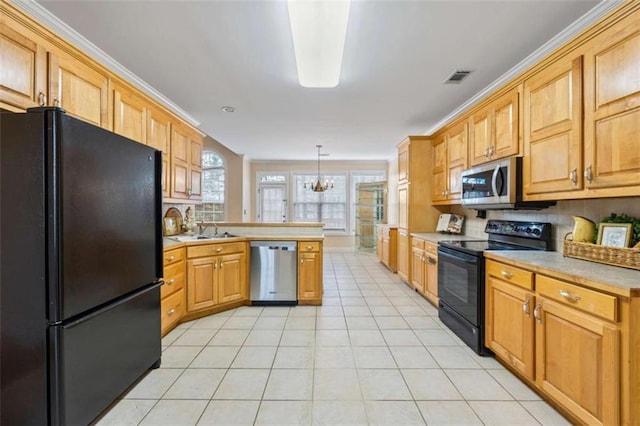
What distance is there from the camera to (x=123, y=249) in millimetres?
1822

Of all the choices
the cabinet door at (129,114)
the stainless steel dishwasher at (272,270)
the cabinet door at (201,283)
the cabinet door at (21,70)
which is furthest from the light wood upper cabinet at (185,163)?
the cabinet door at (21,70)

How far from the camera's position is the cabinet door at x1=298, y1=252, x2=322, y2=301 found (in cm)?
364

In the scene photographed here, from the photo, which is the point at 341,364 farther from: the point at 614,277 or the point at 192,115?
the point at 192,115

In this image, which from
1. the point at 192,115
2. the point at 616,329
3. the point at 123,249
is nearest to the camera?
the point at 616,329

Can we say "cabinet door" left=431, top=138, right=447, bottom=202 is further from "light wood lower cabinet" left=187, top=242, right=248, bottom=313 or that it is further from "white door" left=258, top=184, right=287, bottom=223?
"white door" left=258, top=184, right=287, bottom=223

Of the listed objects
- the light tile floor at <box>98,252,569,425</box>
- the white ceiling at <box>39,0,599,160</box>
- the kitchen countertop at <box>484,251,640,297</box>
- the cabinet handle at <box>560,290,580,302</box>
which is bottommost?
the light tile floor at <box>98,252,569,425</box>

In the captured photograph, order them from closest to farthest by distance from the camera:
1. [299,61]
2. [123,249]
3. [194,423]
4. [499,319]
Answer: [194,423], [123,249], [499,319], [299,61]

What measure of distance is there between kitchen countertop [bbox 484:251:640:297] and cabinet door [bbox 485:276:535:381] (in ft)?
0.64

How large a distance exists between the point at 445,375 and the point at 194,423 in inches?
66.2

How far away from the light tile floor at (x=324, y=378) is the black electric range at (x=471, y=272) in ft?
0.53

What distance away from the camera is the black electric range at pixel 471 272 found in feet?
7.90

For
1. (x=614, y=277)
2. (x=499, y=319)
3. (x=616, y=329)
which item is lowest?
(x=499, y=319)

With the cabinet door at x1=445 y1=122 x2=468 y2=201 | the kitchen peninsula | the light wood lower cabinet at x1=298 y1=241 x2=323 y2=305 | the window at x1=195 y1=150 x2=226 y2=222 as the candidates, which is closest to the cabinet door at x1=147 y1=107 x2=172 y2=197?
the kitchen peninsula

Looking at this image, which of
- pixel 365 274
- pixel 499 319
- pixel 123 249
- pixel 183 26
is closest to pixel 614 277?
pixel 499 319
